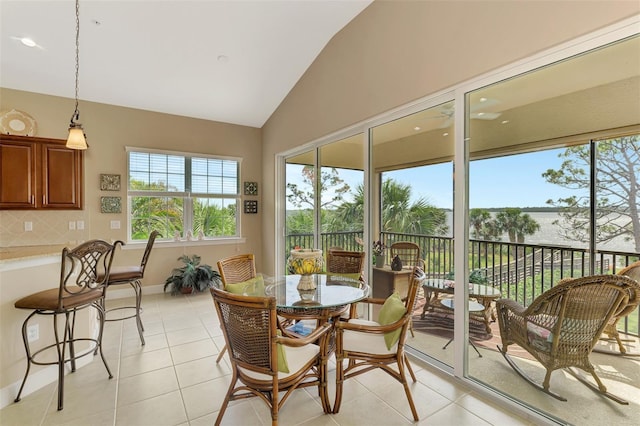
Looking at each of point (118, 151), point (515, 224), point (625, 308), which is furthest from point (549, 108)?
point (118, 151)

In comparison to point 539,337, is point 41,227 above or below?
above

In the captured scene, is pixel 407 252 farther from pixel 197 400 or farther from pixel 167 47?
pixel 167 47

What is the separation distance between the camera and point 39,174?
3.98 m

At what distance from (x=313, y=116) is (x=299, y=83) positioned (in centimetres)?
77

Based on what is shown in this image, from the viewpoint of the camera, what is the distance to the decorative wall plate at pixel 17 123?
12.6ft

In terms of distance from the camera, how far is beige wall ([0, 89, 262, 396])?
4.03 meters

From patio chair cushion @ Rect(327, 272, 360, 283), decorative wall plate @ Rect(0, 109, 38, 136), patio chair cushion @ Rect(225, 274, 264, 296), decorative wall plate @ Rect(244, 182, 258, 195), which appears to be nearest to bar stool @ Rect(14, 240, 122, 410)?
patio chair cushion @ Rect(225, 274, 264, 296)

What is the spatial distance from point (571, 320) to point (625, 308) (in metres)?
0.31

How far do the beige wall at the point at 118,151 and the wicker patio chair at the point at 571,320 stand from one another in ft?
15.5

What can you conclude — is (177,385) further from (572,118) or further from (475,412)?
(572,118)

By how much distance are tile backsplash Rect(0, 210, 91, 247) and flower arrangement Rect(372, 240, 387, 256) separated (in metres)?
3.99

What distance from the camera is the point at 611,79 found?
1860 mm

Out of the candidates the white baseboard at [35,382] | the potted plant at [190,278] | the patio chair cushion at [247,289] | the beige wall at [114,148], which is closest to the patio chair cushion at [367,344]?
the patio chair cushion at [247,289]

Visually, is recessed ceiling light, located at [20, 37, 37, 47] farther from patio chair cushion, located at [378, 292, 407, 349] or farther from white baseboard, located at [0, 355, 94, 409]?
patio chair cushion, located at [378, 292, 407, 349]
